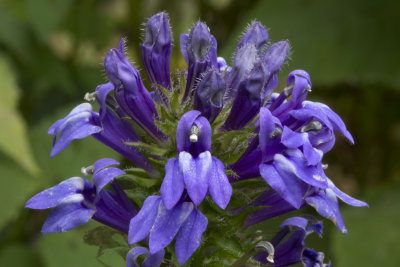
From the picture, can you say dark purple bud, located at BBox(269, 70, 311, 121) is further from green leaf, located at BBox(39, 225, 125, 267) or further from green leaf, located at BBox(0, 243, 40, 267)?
green leaf, located at BBox(0, 243, 40, 267)

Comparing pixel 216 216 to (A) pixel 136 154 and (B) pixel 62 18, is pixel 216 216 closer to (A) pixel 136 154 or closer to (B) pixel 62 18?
(A) pixel 136 154

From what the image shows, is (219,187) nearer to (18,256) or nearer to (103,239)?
(103,239)

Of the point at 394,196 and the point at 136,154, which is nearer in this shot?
the point at 136,154

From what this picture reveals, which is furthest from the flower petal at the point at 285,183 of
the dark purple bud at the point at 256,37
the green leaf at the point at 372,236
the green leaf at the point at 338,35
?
the green leaf at the point at 338,35

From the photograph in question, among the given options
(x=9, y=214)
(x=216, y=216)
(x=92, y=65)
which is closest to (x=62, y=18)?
(x=92, y=65)

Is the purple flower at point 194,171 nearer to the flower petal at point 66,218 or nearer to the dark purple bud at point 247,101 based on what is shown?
the dark purple bud at point 247,101

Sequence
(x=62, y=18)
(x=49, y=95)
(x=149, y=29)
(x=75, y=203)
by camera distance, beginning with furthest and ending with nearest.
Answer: (x=49, y=95) < (x=62, y=18) < (x=149, y=29) < (x=75, y=203)

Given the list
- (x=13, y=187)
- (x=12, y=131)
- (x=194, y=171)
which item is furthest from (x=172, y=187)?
(x=13, y=187)
